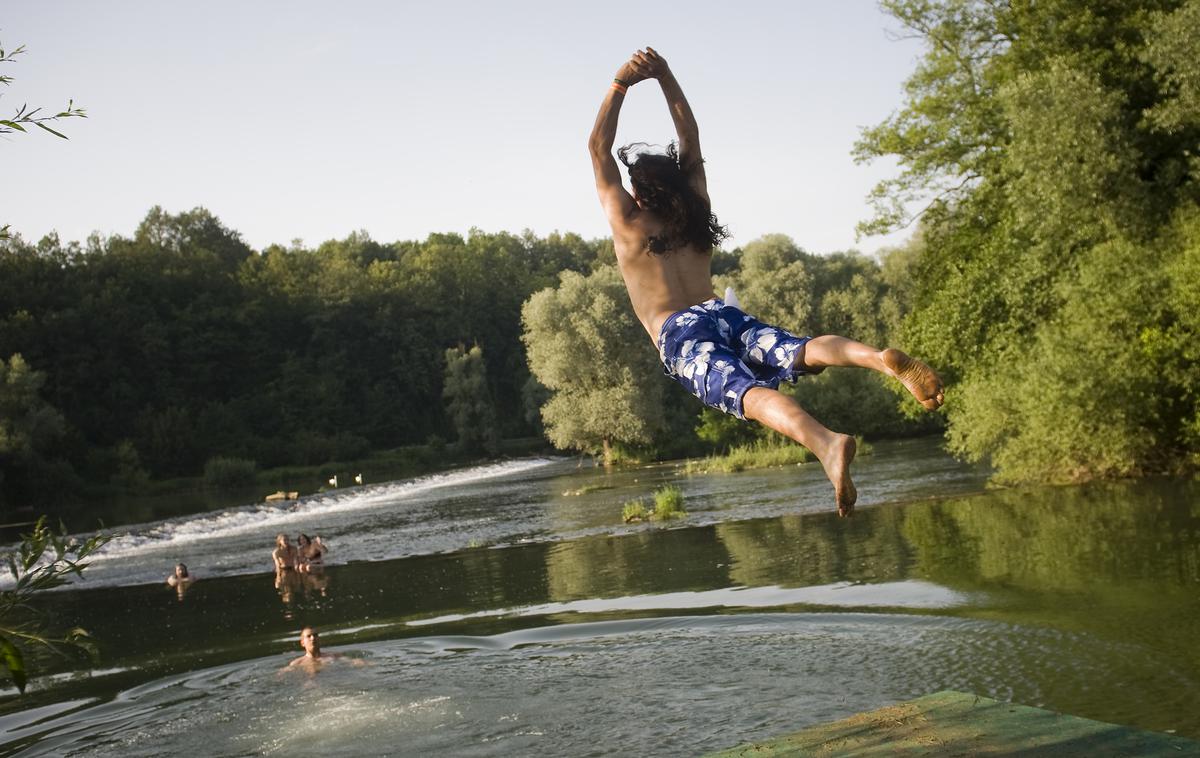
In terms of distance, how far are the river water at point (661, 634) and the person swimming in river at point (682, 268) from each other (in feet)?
11.3

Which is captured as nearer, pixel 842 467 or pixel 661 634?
pixel 842 467

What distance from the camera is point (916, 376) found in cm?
485

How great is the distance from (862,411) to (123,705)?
39.2 meters

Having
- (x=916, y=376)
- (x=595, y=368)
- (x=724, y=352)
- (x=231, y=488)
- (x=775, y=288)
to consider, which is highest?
(x=775, y=288)

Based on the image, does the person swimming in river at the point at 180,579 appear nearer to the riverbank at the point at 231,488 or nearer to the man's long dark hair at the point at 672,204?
the riverbank at the point at 231,488

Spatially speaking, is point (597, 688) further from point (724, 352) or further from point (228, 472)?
point (228, 472)

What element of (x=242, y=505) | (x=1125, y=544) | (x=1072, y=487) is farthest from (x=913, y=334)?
(x=242, y=505)

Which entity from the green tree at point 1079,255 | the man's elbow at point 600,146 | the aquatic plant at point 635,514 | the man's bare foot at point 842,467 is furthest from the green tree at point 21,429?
the man's bare foot at point 842,467

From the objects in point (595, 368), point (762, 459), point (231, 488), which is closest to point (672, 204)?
point (762, 459)

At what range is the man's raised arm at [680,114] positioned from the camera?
19.3 ft

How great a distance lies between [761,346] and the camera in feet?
18.1

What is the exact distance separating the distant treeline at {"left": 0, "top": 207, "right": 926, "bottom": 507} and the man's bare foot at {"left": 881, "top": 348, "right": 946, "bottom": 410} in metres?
43.7

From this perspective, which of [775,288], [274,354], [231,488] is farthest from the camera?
[274,354]

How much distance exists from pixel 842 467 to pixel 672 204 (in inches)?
70.7
